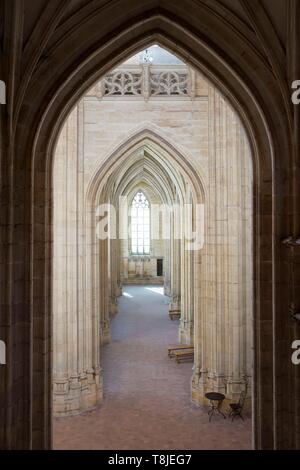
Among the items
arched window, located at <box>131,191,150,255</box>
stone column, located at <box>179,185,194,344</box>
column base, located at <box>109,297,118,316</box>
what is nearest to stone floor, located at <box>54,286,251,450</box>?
stone column, located at <box>179,185,194,344</box>

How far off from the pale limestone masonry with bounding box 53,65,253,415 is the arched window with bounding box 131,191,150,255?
1927cm

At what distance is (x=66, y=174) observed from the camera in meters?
11.0

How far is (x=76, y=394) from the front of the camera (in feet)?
35.9

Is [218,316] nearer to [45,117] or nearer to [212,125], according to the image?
[212,125]

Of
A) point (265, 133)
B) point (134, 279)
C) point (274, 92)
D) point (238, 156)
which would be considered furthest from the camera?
point (134, 279)

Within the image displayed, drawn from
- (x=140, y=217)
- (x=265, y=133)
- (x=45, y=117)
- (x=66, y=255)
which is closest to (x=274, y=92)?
(x=265, y=133)

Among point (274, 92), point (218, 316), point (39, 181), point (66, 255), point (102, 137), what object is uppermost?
point (102, 137)

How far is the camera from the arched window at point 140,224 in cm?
3175

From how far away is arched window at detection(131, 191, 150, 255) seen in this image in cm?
3175

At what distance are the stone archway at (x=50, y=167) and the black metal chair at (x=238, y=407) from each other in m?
4.43

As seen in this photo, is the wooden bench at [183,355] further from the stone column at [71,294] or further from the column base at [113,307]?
the column base at [113,307]

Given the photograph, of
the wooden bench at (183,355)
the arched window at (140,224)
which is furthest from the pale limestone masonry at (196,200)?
the arched window at (140,224)

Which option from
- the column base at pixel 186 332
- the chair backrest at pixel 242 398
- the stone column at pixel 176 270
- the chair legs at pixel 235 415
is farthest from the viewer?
the stone column at pixel 176 270

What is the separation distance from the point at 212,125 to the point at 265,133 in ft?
18.6
